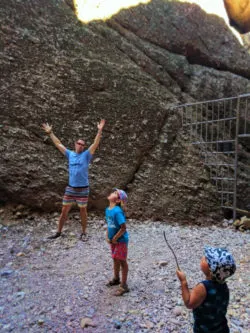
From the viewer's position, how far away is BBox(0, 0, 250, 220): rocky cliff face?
18.9 feet

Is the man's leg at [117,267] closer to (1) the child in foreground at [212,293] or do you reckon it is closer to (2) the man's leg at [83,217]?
(1) the child in foreground at [212,293]

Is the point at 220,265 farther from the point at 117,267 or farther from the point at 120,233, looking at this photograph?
the point at 117,267

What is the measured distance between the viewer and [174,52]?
345 inches

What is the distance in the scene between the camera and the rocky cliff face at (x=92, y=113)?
18.9 feet

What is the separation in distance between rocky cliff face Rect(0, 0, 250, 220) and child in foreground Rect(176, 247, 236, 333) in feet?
13.7

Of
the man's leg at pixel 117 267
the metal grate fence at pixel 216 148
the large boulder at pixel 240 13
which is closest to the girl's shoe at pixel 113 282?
the man's leg at pixel 117 267

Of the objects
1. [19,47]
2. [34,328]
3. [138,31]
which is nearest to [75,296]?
[34,328]

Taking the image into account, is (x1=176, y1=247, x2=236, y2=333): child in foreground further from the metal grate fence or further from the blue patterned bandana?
the metal grate fence

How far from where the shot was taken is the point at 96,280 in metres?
3.54

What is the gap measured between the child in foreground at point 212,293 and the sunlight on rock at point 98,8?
7.03 metres

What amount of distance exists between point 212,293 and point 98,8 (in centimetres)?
769

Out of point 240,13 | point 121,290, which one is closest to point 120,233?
point 121,290

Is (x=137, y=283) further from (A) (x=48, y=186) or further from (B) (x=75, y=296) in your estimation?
(A) (x=48, y=186)

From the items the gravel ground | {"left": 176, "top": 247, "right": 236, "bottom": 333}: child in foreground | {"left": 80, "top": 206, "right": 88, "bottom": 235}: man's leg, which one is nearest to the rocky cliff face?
the gravel ground
